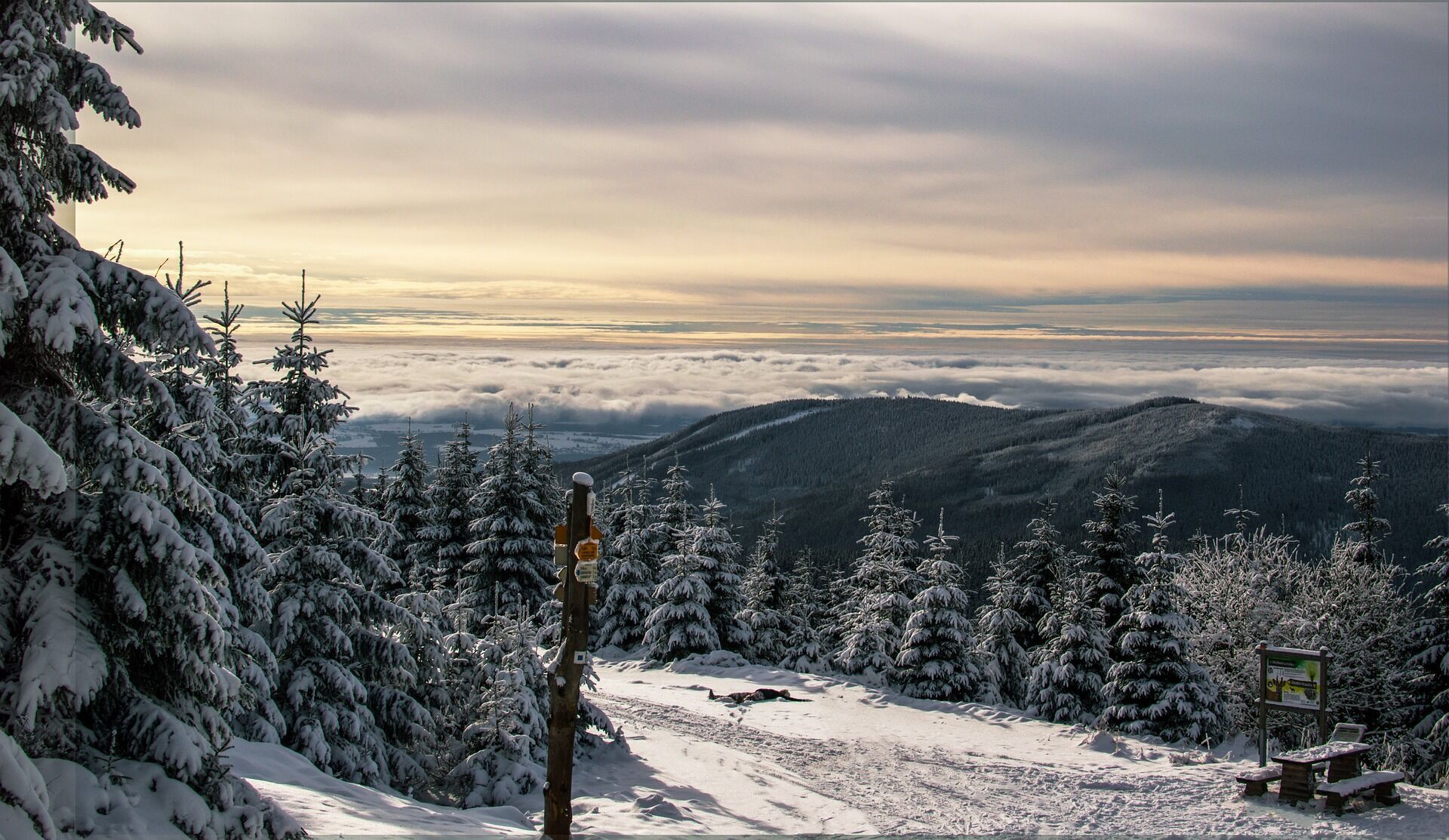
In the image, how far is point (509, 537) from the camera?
39812 millimetres

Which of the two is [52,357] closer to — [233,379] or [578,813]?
[578,813]

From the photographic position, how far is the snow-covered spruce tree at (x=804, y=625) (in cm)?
3838

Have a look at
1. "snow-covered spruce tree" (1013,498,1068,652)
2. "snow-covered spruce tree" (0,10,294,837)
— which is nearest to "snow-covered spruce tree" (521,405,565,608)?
"snow-covered spruce tree" (1013,498,1068,652)

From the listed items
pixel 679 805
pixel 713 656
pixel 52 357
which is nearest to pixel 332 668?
pixel 679 805

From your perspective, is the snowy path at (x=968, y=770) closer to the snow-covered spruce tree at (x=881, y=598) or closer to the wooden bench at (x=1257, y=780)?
the wooden bench at (x=1257, y=780)

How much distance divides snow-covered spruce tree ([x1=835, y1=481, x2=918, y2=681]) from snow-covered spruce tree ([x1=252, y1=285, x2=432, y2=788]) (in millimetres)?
19650

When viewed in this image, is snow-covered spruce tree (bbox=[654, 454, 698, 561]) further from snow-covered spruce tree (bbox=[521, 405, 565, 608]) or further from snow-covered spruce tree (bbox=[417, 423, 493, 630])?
snow-covered spruce tree (bbox=[417, 423, 493, 630])

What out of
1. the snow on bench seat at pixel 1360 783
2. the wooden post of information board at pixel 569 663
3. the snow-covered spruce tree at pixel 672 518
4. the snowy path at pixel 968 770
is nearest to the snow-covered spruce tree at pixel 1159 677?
the snowy path at pixel 968 770

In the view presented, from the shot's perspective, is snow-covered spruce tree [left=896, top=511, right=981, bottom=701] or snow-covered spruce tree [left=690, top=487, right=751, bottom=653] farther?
snow-covered spruce tree [left=690, top=487, right=751, bottom=653]

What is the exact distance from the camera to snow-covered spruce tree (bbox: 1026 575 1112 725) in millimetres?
30531

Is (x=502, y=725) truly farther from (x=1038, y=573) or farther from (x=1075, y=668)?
(x=1038, y=573)

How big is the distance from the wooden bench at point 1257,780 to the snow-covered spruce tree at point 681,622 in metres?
22.4

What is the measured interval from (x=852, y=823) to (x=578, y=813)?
14.5 ft

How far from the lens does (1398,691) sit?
1191 inches
